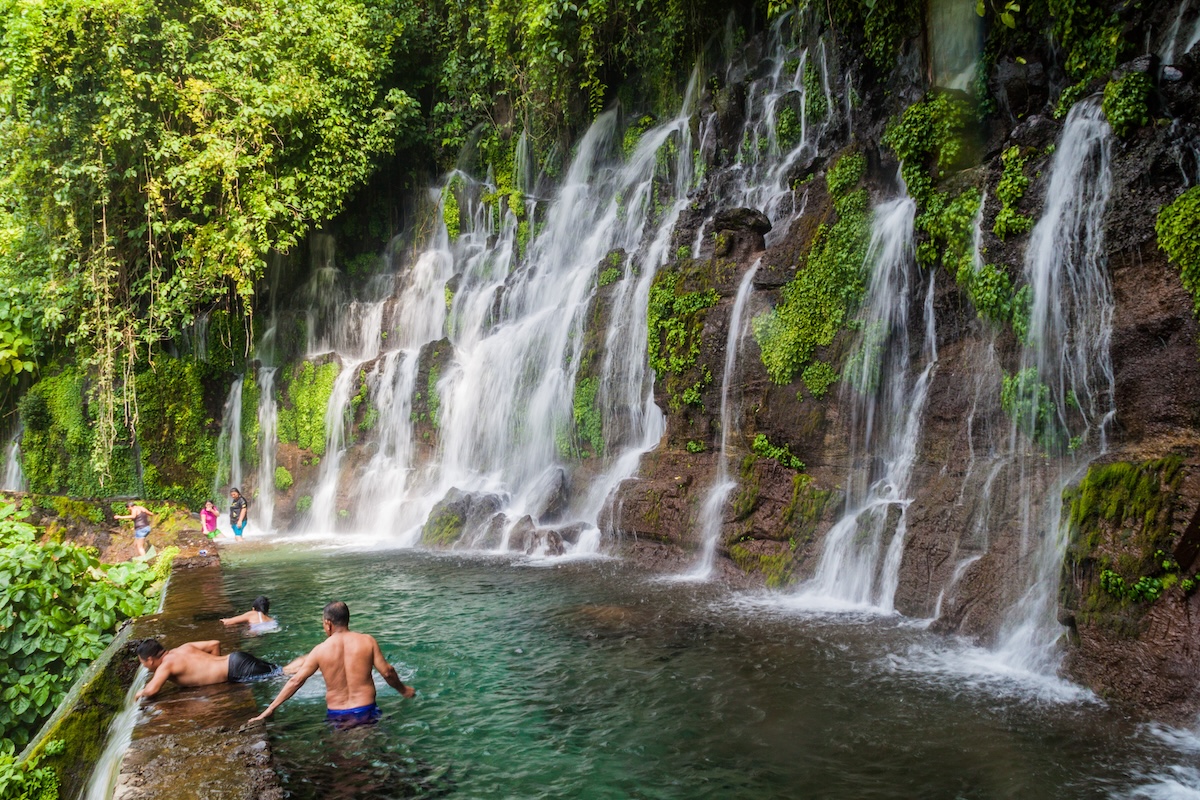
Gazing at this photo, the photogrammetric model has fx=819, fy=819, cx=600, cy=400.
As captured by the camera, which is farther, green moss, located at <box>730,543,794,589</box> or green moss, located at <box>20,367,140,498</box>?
green moss, located at <box>20,367,140,498</box>

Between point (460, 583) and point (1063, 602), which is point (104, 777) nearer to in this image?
point (460, 583)

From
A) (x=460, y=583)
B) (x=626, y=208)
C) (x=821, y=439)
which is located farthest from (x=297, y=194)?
(x=821, y=439)

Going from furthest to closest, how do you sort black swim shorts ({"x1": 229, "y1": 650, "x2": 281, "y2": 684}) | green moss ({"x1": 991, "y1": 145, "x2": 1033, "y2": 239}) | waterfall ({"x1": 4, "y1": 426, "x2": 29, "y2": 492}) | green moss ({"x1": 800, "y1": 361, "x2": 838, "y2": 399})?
waterfall ({"x1": 4, "y1": 426, "x2": 29, "y2": 492})
green moss ({"x1": 800, "y1": 361, "x2": 838, "y2": 399})
green moss ({"x1": 991, "y1": 145, "x2": 1033, "y2": 239})
black swim shorts ({"x1": 229, "y1": 650, "x2": 281, "y2": 684})

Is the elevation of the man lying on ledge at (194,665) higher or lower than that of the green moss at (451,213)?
lower

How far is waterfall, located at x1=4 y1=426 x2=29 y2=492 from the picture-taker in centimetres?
2267

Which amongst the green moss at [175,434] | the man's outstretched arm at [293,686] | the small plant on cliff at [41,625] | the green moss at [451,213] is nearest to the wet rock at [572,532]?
the small plant on cliff at [41,625]

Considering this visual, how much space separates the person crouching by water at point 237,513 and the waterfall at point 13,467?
8549mm

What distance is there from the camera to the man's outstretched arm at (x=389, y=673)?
595 centimetres

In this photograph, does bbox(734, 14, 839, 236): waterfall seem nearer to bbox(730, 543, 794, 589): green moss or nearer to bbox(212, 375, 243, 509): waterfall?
bbox(730, 543, 794, 589): green moss

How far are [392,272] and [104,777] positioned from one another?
21093 mm

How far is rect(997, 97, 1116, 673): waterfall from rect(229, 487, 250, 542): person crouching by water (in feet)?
52.7

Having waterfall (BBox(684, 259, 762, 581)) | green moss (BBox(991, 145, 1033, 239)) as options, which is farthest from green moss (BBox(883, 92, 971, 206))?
waterfall (BBox(684, 259, 762, 581))

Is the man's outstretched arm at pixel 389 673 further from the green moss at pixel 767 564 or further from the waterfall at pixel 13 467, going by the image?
the waterfall at pixel 13 467

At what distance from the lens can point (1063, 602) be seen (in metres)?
6.61
